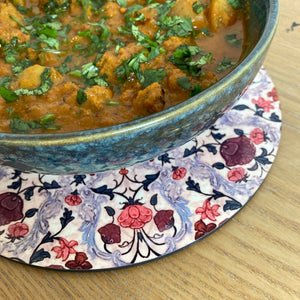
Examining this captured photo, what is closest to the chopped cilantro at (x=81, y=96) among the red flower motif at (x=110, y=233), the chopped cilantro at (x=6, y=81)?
the chopped cilantro at (x=6, y=81)

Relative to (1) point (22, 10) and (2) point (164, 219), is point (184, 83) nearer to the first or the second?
(2) point (164, 219)

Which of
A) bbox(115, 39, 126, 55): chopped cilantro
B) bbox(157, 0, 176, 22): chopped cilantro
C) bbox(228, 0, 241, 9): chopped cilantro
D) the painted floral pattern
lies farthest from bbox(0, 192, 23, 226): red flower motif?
bbox(228, 0, 241, 9): chopped cilantro

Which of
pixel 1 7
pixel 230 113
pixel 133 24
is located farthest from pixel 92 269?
pixel 1 7

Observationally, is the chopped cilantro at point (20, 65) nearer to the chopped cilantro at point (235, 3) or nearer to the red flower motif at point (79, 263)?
the red flower motif at point (79, 263)

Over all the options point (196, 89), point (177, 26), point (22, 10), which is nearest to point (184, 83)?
point (196, 89)

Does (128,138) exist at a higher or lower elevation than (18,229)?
higher

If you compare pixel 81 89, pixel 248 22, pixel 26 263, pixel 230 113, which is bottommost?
pixel 26 263

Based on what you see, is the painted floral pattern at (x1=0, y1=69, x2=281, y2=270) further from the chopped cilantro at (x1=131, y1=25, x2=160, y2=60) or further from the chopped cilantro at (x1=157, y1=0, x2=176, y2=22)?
the chopped cilantro at (x1=157, y1=0, x2=176, y2=22)

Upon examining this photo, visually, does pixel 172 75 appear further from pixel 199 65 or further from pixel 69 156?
pixel 69 156
